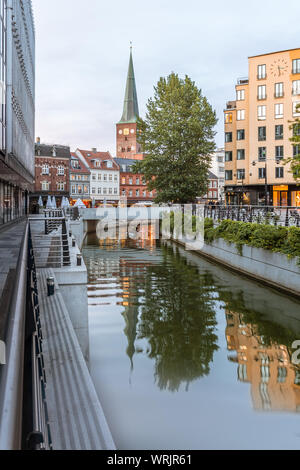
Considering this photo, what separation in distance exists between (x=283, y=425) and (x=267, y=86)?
173 ft

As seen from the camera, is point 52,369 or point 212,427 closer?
point 52,369

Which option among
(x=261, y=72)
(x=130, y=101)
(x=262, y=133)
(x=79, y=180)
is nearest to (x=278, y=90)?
(x=261, y=72)

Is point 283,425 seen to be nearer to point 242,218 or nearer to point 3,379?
point 3,379

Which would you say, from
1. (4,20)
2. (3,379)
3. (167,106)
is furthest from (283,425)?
(167,106)

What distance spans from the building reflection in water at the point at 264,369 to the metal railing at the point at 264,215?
7.23 meters

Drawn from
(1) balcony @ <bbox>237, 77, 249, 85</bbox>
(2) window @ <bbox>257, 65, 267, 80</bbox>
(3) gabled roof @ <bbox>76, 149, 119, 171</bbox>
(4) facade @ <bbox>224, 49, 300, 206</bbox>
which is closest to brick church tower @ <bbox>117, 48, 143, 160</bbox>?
(3) gabled roof @ <bbox>76, 149, 119, 171</bbox>

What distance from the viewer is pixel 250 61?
2156 inches

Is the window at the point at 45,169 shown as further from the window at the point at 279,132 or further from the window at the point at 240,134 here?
the window at the point at 279,132

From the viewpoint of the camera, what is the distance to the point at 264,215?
22.2 m

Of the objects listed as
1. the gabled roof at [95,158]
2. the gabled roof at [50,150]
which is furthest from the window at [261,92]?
the gabled roof at [95,158]

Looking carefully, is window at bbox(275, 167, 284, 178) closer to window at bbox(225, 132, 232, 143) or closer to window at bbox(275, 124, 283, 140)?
window at bbox(275, 124, 283, 140)

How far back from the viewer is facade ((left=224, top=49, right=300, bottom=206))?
5238cm

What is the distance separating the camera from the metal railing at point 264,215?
20.2 meters

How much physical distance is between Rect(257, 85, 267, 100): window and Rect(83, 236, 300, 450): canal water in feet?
131
